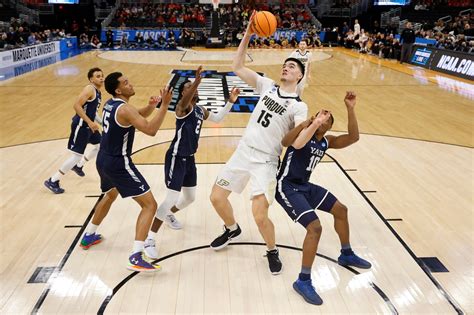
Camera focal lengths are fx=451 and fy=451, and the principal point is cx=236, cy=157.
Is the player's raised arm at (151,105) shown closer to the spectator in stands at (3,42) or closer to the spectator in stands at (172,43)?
the spectator in stands at (3,42)

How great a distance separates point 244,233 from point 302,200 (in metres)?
1.46

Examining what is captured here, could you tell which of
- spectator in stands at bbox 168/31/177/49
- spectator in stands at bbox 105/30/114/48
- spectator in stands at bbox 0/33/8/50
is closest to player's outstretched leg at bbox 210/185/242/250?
spectator in stands at bbox 0/33/8/50

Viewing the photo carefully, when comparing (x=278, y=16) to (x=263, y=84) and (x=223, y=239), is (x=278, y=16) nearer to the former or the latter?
(x=263, y=84)

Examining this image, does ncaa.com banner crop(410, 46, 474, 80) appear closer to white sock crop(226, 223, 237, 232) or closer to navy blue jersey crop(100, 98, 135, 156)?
white sock crop(226, 223, 237, 232)

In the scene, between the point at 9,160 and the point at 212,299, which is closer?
the point at 212,299

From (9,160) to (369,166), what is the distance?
6454 millimetres

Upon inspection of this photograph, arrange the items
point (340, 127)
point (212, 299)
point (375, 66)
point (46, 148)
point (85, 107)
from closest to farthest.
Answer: point (212, 299) → point (85, 107) → point (46, 148) → point (340, 127) → point (375, 66)

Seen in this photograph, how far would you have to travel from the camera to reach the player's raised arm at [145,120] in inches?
162

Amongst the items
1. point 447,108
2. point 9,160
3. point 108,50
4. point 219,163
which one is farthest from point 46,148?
point 108,50

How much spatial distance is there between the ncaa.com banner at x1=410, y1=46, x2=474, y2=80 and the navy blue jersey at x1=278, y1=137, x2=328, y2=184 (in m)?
15.2

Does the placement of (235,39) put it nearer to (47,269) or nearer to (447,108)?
(447,108)

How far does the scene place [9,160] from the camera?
8.12 metres

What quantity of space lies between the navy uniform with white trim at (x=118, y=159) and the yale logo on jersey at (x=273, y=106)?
1389 mm

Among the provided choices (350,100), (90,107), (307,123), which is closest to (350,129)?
(350,100)
